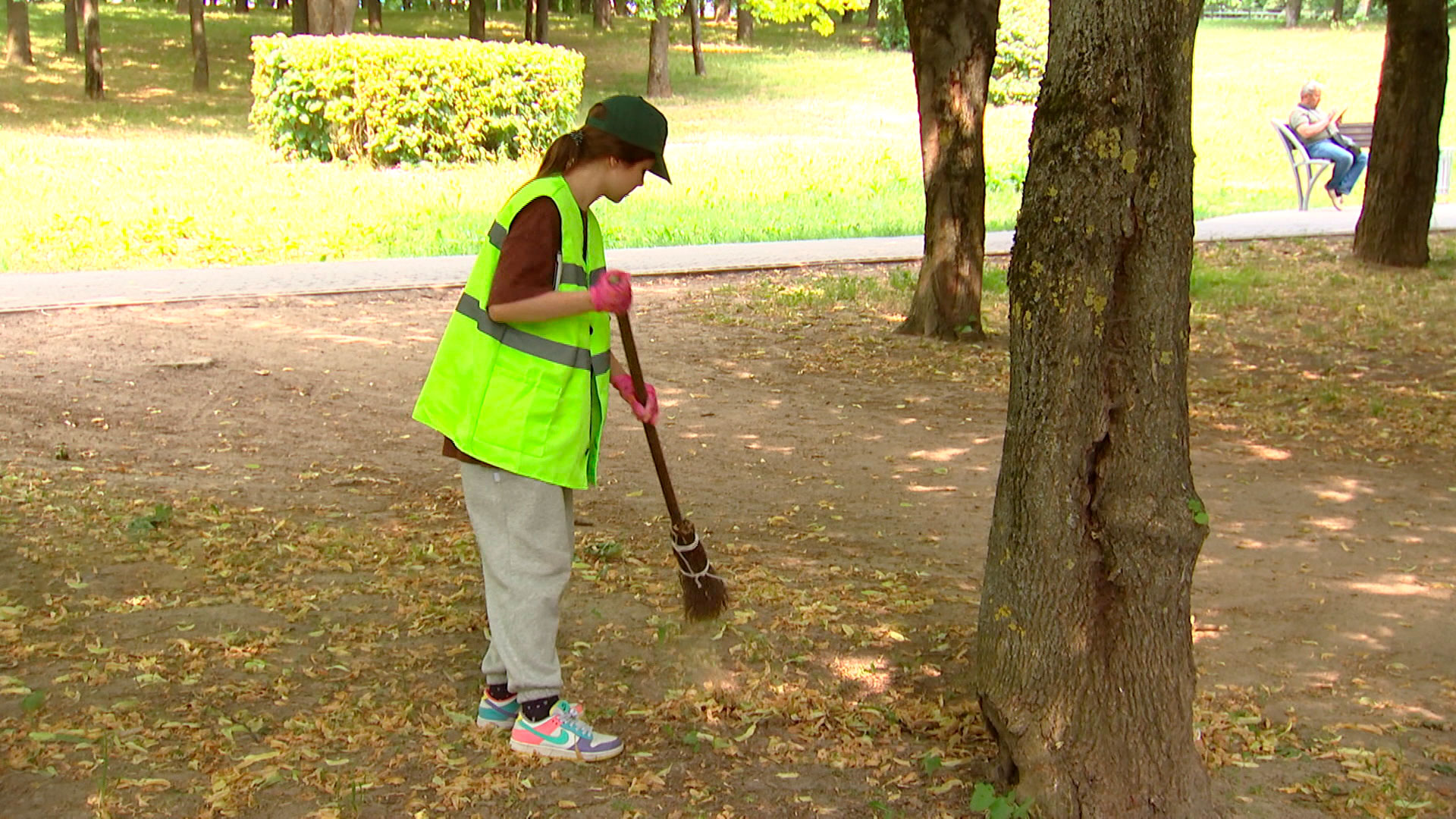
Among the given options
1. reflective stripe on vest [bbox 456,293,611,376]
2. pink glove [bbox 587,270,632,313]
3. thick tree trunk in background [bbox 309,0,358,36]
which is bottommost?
reflective stripe on vest [bbox 456,293,611,376]

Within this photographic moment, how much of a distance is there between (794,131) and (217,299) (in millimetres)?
16771

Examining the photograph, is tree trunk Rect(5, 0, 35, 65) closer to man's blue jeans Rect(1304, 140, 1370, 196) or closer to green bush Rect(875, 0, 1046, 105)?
green bush Rect(875, 0, 1046, 105)

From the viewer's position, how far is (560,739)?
143 inches

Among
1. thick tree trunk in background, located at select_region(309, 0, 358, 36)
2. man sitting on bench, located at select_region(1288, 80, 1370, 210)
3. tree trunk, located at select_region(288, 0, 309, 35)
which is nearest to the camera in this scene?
man sitting on bench, located at select_region(1288, 80, 1370, 210)

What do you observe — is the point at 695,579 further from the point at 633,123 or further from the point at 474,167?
the point at 474,167

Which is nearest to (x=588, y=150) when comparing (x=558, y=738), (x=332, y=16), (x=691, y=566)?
(x=691, y=566)

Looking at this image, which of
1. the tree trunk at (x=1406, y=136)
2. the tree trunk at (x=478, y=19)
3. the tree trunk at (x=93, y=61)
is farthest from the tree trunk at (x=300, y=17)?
the tree trunk at (x=1406, y=136)

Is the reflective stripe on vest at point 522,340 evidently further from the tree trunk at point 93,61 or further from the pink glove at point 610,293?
the tree trunk at point 93,61

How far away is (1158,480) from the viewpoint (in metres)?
3.33

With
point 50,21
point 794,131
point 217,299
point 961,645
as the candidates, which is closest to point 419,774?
point 961,645

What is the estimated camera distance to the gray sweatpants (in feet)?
11.3

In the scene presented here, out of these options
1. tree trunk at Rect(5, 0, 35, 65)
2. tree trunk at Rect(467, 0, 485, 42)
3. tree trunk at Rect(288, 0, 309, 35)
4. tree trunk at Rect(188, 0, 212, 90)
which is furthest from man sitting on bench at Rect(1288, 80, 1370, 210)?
tree trunk at Rect(5, 0, 35, 65)

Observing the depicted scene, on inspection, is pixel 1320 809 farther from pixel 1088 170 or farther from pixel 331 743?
pixel 331 743

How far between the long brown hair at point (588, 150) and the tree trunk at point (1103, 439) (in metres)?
0.94
